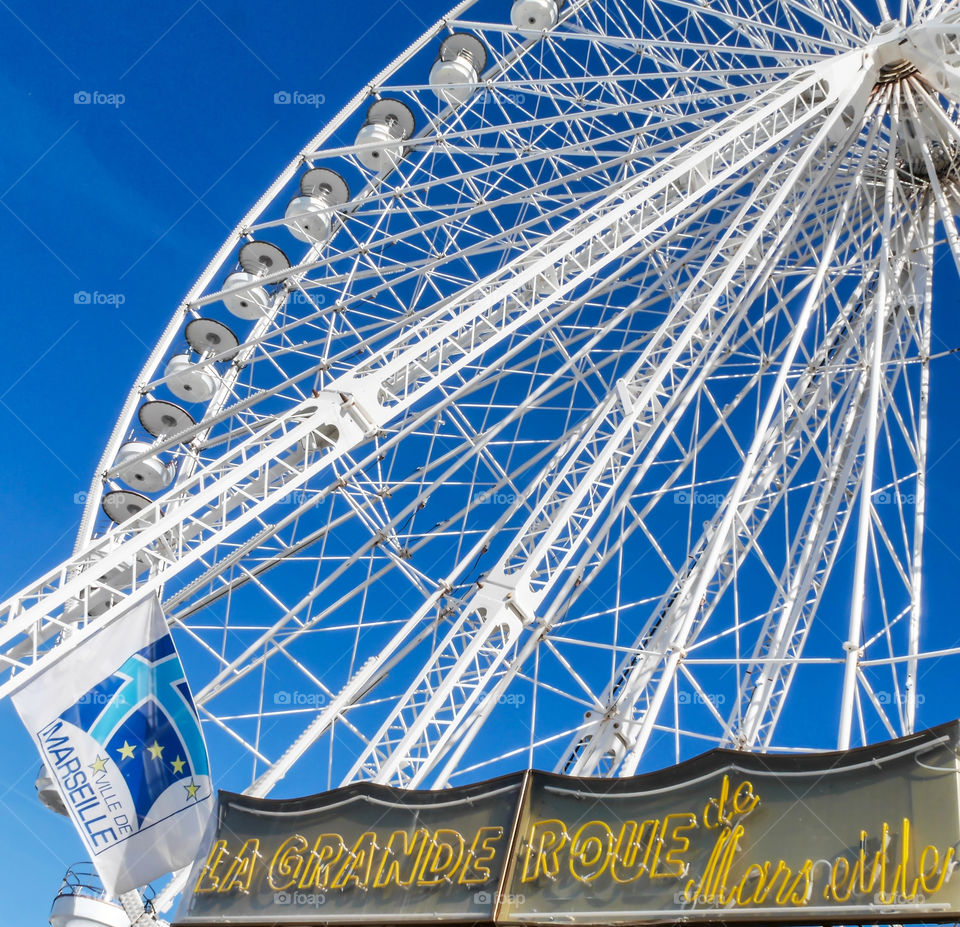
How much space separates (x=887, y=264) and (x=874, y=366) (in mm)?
2628

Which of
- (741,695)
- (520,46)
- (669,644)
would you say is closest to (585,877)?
(669,644)

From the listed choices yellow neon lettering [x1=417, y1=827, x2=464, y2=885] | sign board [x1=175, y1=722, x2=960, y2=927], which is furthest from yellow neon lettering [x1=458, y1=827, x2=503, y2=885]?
yellow neon lettering [x1=417, y1=827, x2=464, y2=885]

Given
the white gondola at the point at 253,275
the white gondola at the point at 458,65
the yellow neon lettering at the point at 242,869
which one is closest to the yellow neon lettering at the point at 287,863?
the yellow neon lettering at the point at 242,869

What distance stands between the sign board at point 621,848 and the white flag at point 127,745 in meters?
0.58

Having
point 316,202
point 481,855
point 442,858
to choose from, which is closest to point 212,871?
point 442,858

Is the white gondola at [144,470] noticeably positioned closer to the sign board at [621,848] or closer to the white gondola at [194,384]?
the white gondola at [194,384]

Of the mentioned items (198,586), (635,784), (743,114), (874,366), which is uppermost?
(743,114)

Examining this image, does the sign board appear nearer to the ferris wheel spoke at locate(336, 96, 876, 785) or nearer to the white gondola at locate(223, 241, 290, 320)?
the ferris wheel spoke at locate(336, 96, 876, 785)

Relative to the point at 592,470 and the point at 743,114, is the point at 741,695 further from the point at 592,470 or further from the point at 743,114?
the point at 743,114

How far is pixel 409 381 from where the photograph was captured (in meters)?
Answer: 13.0

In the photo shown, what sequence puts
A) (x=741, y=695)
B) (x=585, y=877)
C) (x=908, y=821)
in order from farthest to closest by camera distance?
(x=741, y=695) → (x=585, y=877) → (x=908, y=821)

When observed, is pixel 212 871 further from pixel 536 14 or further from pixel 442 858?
pixel 536 14

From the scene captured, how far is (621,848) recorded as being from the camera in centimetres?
1071

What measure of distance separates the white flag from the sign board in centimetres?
58
